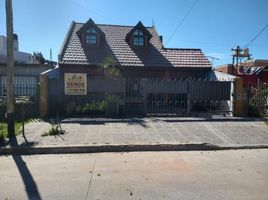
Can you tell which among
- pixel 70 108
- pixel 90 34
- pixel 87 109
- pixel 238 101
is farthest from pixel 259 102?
pixel 90 34

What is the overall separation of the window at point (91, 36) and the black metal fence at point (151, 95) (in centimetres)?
720

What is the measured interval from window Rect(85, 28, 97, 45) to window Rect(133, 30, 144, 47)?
268cm

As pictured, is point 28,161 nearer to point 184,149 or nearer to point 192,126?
point 184,149

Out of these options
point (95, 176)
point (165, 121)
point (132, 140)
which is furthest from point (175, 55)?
point (95, 176)

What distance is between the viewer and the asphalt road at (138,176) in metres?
5.21

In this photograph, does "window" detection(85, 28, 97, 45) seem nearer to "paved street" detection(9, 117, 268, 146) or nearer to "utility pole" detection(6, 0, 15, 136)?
"paved street" detection(9, 117, 268, 146)

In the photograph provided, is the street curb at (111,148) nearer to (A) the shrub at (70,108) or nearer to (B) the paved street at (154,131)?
(B) the paved street at (154,131)

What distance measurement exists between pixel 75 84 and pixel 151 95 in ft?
11.5

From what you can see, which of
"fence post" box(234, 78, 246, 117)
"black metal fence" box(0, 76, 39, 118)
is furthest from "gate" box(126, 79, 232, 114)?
"black metal fence" box(0, 76, 39, 118)

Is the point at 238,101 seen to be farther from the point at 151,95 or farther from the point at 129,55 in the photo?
the point at 129,55

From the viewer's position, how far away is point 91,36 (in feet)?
69.6

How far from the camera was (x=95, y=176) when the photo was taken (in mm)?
6137

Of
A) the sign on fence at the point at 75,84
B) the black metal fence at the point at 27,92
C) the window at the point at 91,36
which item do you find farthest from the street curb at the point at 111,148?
the window at the point at 91,36

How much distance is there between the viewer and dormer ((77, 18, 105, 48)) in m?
21.0
